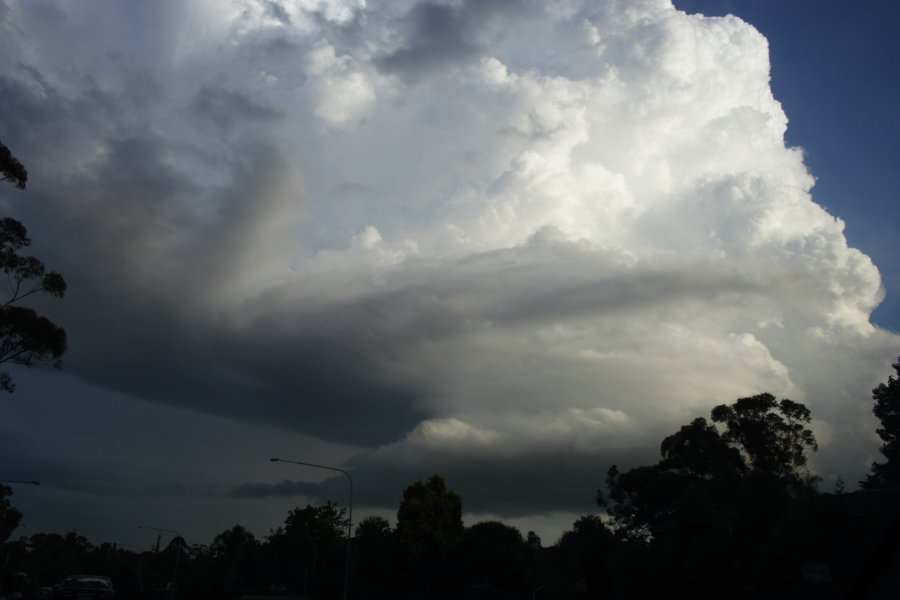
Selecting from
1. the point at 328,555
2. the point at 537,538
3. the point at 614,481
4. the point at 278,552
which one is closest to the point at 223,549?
the point at 278,552

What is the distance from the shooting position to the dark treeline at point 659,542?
3553 centimetres

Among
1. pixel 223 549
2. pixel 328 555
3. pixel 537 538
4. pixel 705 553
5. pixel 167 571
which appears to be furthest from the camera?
pixel 167 571

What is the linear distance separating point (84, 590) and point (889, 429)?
6198 centimetres

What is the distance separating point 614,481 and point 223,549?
236 ft

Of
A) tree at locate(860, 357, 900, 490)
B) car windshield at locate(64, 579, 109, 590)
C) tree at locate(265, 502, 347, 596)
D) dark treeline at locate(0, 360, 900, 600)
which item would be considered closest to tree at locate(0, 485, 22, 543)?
dark treeline at locate(0, 360, 900, 600)

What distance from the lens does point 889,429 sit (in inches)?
2603

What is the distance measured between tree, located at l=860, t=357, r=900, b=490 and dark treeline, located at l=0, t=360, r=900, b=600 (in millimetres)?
126

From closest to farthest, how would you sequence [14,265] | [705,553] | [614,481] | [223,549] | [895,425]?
[14,265], [705,553], [895,425], [614,481], [223,549]

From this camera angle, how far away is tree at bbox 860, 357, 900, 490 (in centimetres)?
6512

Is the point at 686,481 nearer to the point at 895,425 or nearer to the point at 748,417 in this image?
the point at 748,417

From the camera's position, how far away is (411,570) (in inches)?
2948

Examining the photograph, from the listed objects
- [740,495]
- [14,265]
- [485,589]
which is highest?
[14,265]

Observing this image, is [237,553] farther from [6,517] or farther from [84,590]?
[84,590]

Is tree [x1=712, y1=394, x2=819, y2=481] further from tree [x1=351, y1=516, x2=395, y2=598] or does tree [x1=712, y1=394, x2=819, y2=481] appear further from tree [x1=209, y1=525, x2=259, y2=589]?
tree [x1=209, y1=525, x2=259, y2=589]
